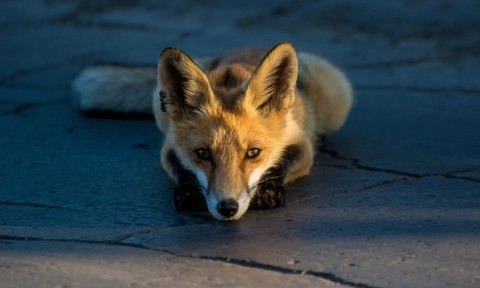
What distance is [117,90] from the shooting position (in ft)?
20.7

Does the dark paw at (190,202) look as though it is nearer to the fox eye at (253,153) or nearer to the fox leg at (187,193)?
the fox leg at (187,193)

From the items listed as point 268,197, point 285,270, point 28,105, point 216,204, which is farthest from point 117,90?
point 285,270

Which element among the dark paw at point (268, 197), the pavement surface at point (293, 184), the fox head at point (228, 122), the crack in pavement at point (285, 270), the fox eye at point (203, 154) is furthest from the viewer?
the dark paw at point (268, 197)

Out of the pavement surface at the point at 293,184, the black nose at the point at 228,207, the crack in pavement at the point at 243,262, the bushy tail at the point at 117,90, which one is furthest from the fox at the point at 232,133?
the bushy tail at the point at 117,90

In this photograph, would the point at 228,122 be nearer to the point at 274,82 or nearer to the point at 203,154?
the point at 203,154

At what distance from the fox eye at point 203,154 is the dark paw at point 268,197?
30cm

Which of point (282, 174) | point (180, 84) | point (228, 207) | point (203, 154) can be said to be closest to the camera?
point (228, 207)

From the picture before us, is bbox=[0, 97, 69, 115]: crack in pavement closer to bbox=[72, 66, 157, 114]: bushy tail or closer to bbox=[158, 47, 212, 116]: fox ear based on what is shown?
bbox=[72, 66, 157, 114]: bushy tail

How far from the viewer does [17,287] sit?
317 cm

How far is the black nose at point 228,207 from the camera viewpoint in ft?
12.5

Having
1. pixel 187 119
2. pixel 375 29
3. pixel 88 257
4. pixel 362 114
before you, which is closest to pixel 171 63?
pixel 187 119

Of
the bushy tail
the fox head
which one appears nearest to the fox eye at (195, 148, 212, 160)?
the fox head

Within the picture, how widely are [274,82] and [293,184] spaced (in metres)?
0.56

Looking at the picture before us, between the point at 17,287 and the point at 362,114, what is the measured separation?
11.9ft
